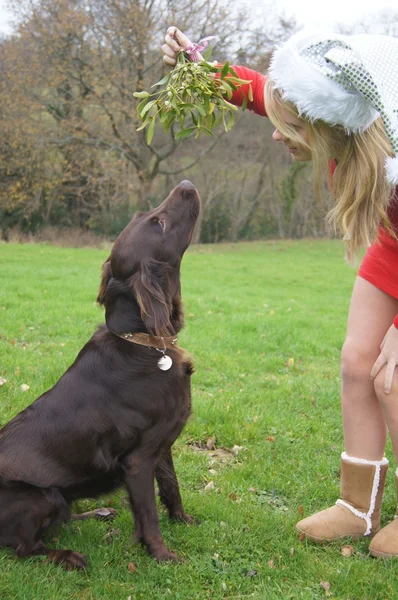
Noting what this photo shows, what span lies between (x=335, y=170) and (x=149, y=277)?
3.33 ft

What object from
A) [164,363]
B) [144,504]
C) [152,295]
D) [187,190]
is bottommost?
[144,504]

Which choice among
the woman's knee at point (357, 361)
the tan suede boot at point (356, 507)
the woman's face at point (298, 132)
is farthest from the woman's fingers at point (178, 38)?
the tan suede boot at point (356, 507)

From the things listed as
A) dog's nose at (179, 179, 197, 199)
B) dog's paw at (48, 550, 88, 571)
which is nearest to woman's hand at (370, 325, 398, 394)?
dog's nose at (179, 179, 197, 199)

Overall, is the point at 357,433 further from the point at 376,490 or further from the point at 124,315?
the point at 124,315

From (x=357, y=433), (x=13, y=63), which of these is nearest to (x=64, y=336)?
(x=357, y=433)

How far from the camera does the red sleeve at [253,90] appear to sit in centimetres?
314

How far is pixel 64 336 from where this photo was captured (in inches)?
259

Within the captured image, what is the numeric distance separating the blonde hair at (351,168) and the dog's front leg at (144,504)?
4.65 ft

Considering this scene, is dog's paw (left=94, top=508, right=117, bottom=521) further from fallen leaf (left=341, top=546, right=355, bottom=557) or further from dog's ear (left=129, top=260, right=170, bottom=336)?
fallen leaf (left=341, top=546, right=355, bottom=557)

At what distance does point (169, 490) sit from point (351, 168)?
1.88m

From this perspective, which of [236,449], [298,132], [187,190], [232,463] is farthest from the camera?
[236,449]

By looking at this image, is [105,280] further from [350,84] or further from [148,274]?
[350,84]

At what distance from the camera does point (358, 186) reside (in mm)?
2529

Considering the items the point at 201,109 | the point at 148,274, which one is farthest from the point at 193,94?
the point at 148,274
